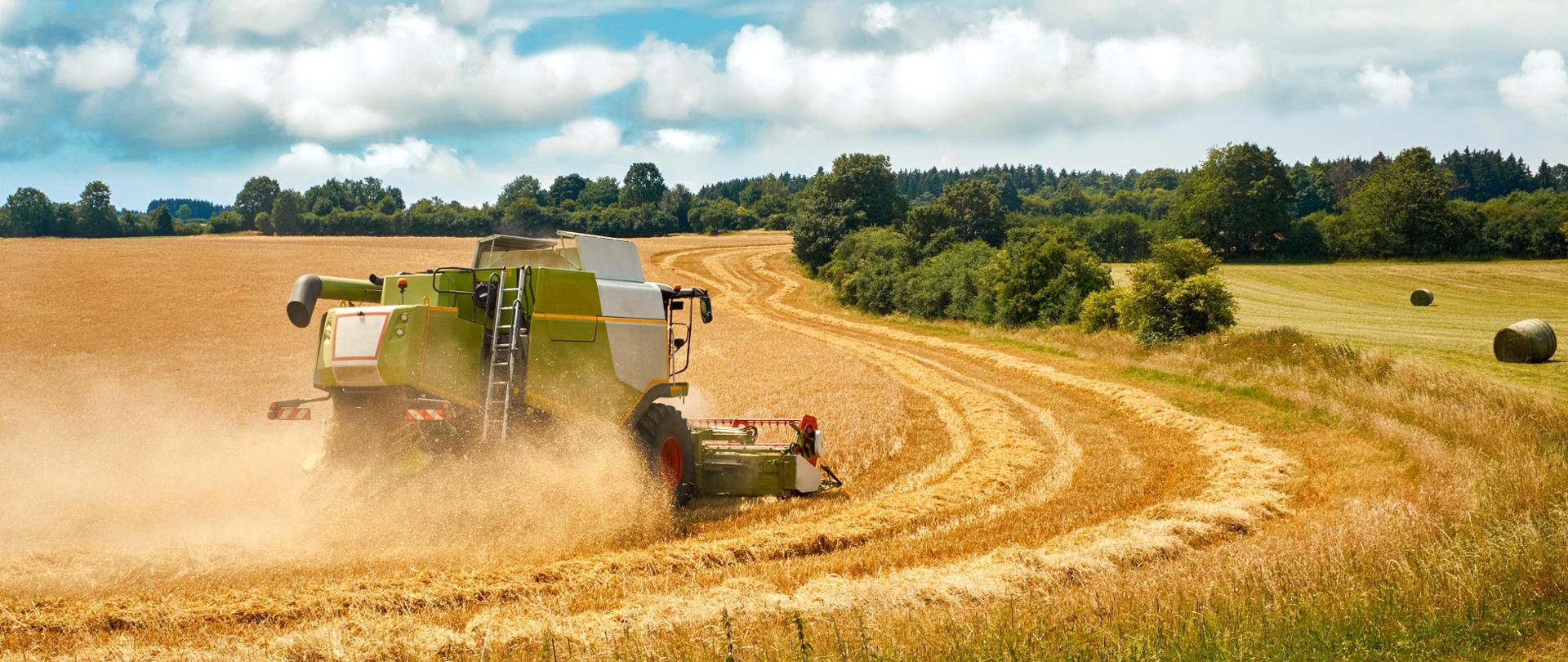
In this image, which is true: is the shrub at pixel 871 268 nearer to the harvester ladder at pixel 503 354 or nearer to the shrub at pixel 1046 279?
the shrub at pixel 1046 279

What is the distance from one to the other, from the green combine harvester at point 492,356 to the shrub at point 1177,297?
61.9ft

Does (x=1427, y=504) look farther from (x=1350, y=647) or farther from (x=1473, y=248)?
(x=1473, y=248)

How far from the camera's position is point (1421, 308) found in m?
40.9

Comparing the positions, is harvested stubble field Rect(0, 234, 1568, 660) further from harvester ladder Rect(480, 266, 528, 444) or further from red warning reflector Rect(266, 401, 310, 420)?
red warning reflector Rect(266, 401, 310, 420)

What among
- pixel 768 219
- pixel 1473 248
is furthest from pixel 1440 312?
pixel 768 219

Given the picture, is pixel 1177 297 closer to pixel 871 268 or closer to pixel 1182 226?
pixel 871 268

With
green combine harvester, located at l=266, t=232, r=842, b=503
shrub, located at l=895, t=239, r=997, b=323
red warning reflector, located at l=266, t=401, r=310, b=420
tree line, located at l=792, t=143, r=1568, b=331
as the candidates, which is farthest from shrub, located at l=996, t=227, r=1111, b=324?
red warning reflector, located at l=266, t=401, r=310, b=420

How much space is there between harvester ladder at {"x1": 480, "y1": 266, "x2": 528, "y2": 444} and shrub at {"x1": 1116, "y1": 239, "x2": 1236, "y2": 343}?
20.8 m

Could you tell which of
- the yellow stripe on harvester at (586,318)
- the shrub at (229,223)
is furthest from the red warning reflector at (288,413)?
the shrub at (229,223)

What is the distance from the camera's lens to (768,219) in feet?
352

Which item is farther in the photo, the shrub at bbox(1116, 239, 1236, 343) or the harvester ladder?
the shrub at bbox(1116, 239, 1236, 343)

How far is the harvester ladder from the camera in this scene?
9125 mm

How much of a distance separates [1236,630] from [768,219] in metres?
102

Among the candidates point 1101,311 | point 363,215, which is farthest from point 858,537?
point 363,215
